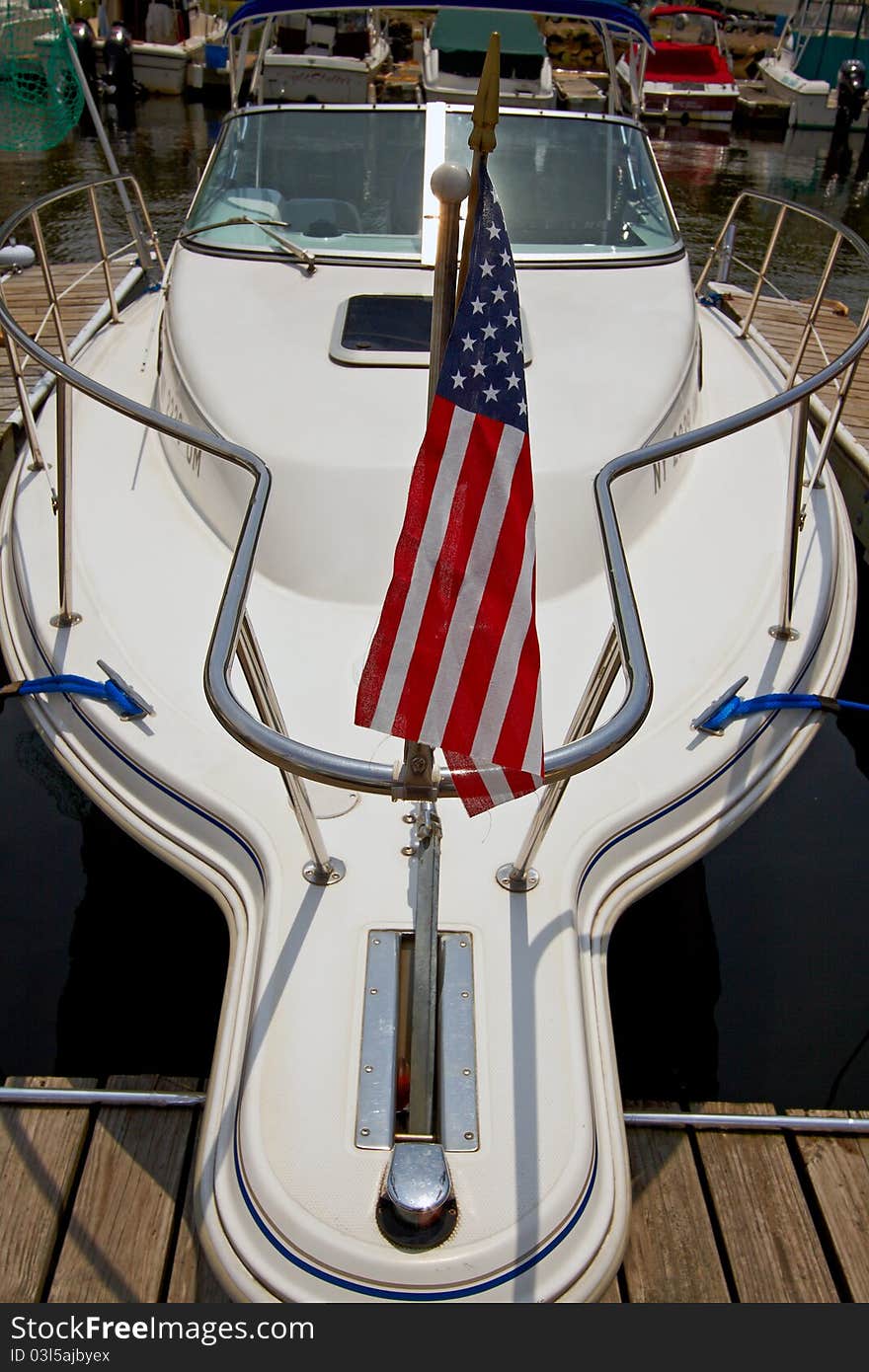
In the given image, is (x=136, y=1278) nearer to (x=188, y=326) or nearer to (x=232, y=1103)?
(x=232, y=1103)

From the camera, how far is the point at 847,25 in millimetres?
17750

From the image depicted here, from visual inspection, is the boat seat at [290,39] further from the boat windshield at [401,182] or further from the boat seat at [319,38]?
the boat windshield at [401,182]

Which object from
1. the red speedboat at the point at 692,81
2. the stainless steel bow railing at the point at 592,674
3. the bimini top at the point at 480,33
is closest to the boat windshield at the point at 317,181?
the stainless steel bow railing at the point at 592,674

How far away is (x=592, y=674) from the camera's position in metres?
1.85

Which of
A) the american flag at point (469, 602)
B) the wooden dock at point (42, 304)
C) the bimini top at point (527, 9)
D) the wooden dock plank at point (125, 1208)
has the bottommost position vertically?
the wooden dock at point (42, 304)

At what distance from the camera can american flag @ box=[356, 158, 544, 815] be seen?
4.36ft

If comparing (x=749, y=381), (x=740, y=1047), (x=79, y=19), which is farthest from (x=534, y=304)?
(x=79, y=19)

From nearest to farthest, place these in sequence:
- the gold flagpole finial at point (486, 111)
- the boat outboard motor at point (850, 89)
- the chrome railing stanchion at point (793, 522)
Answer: the gold flagpole finial at point (486, 111) → the chrome railing stanchion at point (793, 522) → the boat outboard motor at point (850, 89)

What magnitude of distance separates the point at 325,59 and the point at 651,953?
12456 mm

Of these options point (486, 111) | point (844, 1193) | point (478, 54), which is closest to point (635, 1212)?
point (844, 1193)

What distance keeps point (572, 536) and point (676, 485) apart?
0.53 metres

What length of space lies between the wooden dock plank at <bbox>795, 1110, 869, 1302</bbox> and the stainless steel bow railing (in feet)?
3.21

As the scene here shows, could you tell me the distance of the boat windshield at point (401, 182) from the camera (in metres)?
3.40
